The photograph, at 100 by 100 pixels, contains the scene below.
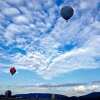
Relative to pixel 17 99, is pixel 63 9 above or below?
above

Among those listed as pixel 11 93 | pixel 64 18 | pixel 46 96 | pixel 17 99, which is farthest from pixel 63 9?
pixel 46 96

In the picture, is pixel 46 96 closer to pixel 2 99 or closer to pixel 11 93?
pixel 11 93

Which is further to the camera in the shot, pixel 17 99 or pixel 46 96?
pixel 46 96

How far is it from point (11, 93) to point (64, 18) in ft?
251

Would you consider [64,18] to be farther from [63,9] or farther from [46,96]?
[46,96]

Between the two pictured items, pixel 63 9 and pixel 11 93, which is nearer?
pixel 63 9

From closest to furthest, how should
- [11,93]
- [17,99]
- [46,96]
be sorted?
[17,99] < [11,93] < [46,96]

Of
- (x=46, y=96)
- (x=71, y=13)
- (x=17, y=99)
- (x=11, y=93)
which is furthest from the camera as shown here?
(x=46, y=96)

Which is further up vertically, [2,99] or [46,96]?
[46,96]

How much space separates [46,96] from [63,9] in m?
98.4

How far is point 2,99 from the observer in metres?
113

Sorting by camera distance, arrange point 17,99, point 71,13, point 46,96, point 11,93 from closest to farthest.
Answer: point 71,13
point 17,99
point 11,93
point 46,96

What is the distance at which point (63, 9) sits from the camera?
205 feet

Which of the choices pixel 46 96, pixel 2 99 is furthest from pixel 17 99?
pixel 46 96
